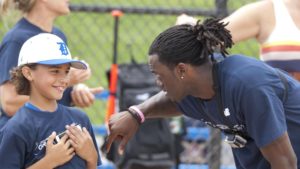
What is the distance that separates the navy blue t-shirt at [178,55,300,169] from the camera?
3.54 meters

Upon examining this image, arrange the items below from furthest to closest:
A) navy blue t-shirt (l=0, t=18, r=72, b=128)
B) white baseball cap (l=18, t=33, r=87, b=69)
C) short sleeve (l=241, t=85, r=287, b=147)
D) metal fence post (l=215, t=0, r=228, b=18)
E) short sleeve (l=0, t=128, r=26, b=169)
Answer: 1. metal fence post (l=215, t=0, r=228, b=18)
2. navy blue t-shirt (l=0, t=18, r=72, b=128)
3. white baseball cap (l=18, t=33, r=87, b=69)
4. short sleeve (l=0, t=128, r=26, b=169)
5. short sleeve (l=241, t=85, r=287, b=147)

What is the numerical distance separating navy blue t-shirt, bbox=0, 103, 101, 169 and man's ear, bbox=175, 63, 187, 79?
67cm

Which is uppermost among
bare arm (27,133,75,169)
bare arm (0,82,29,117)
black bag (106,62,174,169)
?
bare arm (0,82,29,117)

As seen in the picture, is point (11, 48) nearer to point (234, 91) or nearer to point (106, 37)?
point (234, 91)

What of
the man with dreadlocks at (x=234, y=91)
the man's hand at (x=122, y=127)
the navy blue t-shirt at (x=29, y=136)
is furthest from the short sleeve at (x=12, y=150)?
Answer: the man with dreadlocks at (x=234, y=91)

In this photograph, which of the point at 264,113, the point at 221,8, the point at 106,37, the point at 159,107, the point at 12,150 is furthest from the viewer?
the point at 106,37

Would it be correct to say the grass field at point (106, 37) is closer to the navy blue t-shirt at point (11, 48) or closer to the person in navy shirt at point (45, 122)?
the navy blue t-shirt at point (11, 48)

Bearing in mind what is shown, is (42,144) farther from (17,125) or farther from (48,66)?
(48,66)

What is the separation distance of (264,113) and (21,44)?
1.53m

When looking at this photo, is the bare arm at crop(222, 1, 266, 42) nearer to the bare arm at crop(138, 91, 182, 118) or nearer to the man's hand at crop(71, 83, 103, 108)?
the bare arm at crop(138, 91, 182, 118)

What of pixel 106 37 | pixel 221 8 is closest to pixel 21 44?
pixel 221 8

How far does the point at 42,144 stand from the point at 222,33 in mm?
979

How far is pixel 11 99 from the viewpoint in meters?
4.48

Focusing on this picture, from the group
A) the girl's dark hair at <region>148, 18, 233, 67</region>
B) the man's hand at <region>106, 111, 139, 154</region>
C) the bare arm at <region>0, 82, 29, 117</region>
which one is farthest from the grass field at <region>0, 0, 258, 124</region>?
the girl's dark hair at <region>148, 18, 233, 67</region>
